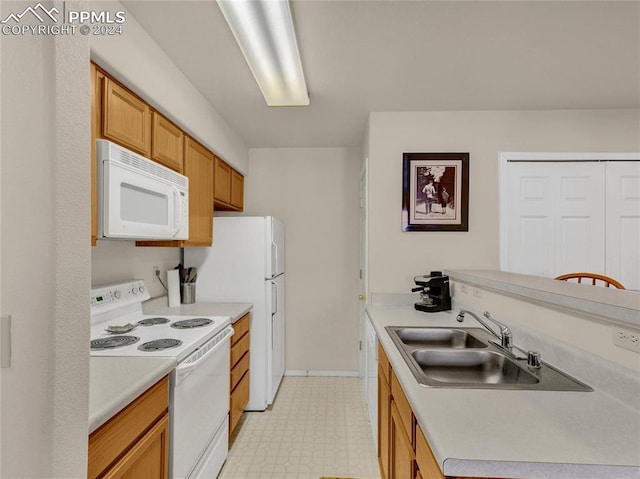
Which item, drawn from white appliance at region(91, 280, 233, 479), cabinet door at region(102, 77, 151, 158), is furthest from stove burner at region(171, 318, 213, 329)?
cabinet door at region(102, 77, 151, 158)

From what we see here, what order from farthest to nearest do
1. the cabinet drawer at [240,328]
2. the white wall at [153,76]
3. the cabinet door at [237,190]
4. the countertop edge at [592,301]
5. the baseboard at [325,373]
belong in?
1. the baseboard at [325,373]
2. the cabinet door at [237,190]
3. the cabinet drawer at [240,328]
4. the white wall at [153,76]
5. the countertop edge at [592,301]

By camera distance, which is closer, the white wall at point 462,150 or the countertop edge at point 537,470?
the countertop edge at point 537,470

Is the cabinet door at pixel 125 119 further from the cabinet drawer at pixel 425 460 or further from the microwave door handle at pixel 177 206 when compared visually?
the cabinet drawer at pixel 425 460

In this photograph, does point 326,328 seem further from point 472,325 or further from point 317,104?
point 317,104

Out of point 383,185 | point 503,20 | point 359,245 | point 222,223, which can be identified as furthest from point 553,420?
point 359,245

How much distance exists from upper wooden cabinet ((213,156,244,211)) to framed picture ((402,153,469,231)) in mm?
1537

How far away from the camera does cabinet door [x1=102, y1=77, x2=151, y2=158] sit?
1520 mm

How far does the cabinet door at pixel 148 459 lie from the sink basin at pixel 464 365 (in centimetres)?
113

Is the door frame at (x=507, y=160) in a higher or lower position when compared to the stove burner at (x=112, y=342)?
higher

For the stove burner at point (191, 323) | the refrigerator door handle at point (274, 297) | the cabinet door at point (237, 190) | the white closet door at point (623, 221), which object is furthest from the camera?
the cabinet door at point (237, 190)

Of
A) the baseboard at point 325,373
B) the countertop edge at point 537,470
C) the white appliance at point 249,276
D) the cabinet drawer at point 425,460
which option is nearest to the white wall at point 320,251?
the baseboard at point 325,373

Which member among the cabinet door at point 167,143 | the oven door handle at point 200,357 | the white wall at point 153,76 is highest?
the white wall at point 153,76

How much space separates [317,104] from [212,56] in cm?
89

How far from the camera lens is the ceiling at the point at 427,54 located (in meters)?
1.58
